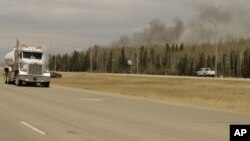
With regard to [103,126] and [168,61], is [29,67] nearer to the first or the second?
[103,126]

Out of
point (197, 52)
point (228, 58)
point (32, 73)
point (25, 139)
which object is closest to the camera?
point (25, 139)

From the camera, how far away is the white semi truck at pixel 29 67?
49188 mm

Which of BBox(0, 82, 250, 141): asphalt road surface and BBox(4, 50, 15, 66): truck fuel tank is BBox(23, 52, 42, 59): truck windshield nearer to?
BBox(4, 50, 15, 66): truck fuel tank

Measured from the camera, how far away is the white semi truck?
49188 millimetres

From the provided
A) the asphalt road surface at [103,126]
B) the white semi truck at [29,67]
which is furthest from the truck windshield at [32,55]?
the asphalt road surface at [103,126]

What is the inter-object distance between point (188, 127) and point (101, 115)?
4.60m

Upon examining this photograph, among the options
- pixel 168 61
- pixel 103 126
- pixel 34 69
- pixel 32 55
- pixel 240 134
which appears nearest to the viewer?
pixel 240 134

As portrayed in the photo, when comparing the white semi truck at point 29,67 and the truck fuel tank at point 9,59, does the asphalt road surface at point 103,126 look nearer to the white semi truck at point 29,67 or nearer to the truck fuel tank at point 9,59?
the white semi truck at point 29,67

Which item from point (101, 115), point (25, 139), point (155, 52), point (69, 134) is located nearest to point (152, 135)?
point (69, 134)

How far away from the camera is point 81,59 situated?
191 metres

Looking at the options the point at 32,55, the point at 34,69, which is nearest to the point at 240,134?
the point at 34,69

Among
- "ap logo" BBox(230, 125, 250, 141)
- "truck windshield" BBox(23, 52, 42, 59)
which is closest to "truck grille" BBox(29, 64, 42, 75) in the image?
"truck windshield" BBox(23, 52, 42, 59)

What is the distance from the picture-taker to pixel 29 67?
4925 centimetres

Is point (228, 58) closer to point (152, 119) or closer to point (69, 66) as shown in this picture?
point (69, 66)
